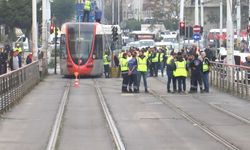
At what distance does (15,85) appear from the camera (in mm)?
24812

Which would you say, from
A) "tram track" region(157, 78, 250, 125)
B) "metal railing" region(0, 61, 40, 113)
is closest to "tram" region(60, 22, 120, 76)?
"metal railing" region(0, 61, 40, 113)

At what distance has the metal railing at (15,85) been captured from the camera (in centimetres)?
2152

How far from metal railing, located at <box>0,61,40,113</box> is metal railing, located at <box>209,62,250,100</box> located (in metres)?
8.18

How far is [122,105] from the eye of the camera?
79.3ft

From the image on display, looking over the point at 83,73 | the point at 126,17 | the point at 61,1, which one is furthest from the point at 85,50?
the point at 126,17

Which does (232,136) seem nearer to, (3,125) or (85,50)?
(3,125)

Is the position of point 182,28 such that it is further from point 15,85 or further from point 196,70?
point 15,85

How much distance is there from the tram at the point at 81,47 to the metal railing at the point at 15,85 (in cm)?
775

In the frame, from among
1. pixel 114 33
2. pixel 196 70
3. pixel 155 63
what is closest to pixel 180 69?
pixel 196 70

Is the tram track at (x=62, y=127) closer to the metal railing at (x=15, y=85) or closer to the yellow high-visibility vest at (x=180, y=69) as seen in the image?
the metal railing at (x=15, y=85)

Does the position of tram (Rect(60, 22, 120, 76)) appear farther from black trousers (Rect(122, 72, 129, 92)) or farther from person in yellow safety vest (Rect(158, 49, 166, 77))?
black trousers (Rect(122, 72, 129, 92))

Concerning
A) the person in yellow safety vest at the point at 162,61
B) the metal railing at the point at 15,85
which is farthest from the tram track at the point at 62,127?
the person in yellow safety vest at the point at 162,61

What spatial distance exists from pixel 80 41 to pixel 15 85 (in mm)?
16973

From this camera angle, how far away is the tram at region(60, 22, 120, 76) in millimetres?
41594
